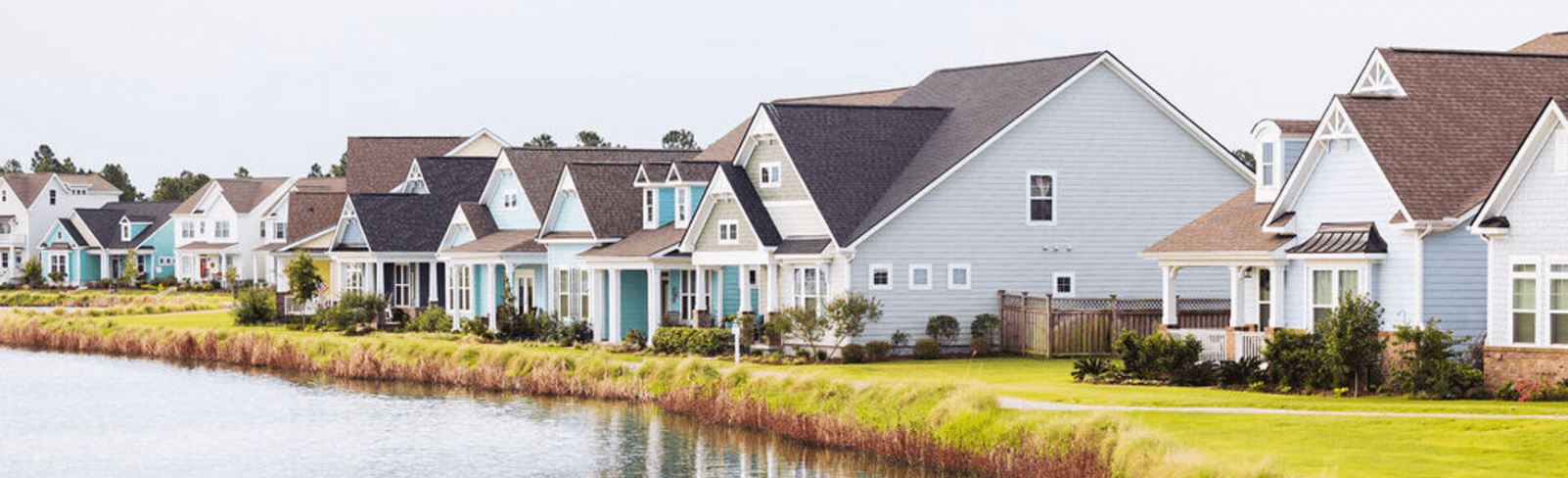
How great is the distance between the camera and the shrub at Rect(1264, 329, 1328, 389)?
35.4 meters

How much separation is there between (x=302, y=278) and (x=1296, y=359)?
4595cm

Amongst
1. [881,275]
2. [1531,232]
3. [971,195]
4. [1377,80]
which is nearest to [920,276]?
[881,275]

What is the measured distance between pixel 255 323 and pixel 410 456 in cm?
3622

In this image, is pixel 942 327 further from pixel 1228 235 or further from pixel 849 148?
pixel 1228 235

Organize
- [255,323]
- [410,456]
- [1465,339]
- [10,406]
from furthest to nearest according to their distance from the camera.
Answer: [255,323] → [10,406] → [410,456] → [1465,339]

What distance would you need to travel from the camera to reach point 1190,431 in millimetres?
29312

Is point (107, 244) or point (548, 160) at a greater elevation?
point (548, 160)

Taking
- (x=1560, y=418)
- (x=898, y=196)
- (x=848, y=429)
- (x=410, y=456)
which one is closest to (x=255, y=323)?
(x=898, y=196)

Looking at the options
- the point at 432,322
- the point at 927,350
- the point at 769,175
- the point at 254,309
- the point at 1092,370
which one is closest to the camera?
the point at 1092,370

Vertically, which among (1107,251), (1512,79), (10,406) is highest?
(1512,79)

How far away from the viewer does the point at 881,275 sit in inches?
1923

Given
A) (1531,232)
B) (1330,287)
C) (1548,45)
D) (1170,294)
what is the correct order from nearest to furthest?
1. (1531,232)
2. (1330,287)
3. (1170,294)
4. (1548,45)

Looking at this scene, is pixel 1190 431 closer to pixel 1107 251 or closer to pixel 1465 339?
pixel 1465 339

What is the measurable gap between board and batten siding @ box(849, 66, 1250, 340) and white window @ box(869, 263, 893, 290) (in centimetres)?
12
